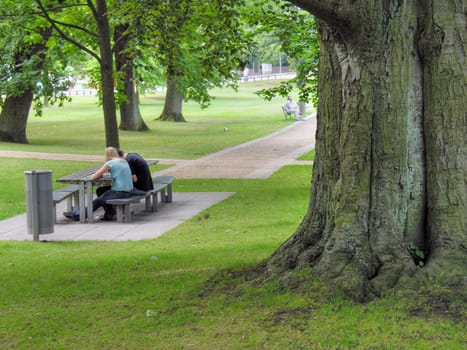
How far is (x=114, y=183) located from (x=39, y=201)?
7.24ft

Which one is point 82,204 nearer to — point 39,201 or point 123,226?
point 123,226

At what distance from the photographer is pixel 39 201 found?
10.8m

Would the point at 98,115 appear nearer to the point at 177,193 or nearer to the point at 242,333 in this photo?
the point at 177,193

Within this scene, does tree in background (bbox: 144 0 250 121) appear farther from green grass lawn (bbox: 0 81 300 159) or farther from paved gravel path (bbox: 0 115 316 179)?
green grass lawn (bbox: 0 81 300 159)

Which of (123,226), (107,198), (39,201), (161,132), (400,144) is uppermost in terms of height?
(400,144)

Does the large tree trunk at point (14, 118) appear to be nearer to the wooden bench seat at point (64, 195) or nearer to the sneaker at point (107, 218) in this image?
the wooden bench seat at point (64, 195)

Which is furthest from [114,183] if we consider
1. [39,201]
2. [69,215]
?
[39,201]

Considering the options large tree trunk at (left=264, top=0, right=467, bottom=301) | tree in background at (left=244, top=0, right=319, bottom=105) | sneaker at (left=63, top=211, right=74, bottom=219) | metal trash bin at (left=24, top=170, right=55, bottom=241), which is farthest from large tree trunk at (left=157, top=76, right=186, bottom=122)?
large tree trunk at (left=264, top=0, right=467, bottom=301)

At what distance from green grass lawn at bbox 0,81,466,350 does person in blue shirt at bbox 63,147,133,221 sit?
1204 mm

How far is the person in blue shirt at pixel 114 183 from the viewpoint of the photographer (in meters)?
12.7

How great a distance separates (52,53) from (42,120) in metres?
21.2

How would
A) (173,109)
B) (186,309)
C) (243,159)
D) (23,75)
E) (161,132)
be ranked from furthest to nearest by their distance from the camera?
(173,109)
(161,132)
(23,75)
(243,159)
(186,309)

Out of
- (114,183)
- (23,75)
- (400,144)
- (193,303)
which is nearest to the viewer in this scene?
(400,144)

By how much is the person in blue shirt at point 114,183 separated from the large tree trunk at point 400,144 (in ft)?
23.1
